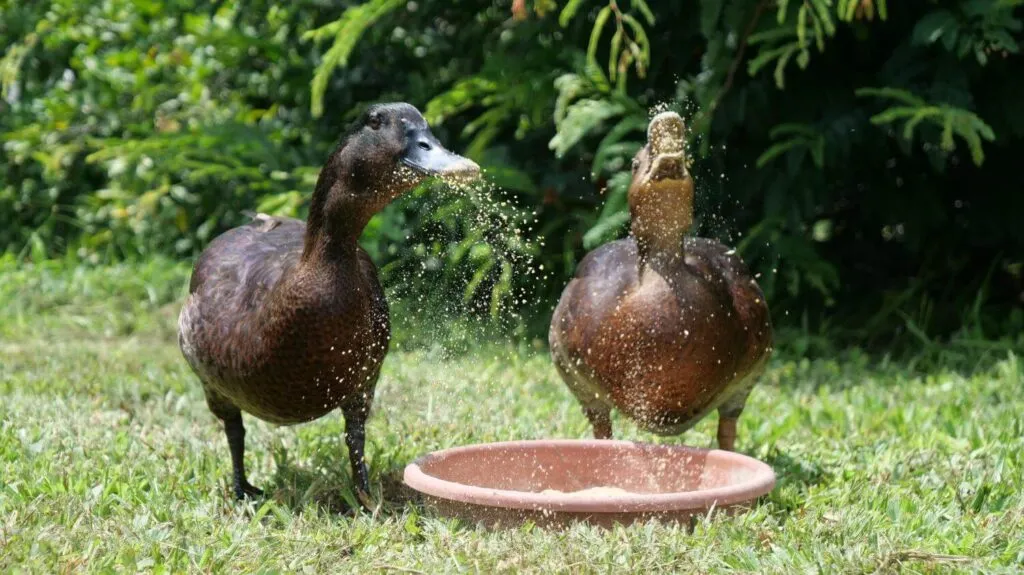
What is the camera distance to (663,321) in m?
3.70

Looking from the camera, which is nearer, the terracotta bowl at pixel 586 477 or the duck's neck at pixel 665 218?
the terracotta bowl at pixel 586 477

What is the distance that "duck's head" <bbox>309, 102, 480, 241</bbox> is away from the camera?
10.7 feet

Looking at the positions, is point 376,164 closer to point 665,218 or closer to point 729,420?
point 665,218

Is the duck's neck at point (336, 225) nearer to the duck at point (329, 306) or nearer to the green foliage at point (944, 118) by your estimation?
the duck at point (329, 306)

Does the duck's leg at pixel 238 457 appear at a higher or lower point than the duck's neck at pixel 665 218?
lower

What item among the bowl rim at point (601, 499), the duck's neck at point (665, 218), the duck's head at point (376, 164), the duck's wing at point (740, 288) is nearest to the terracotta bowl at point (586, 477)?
the bowl rim at point (601, 499)

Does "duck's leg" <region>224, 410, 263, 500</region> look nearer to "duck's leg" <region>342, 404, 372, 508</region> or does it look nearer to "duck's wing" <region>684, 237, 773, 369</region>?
"duck's leg" <region>342, 404, 372, 508</region>

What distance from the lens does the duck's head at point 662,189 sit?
12.0 ft

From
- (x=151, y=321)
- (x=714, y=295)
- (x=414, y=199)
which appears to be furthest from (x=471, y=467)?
(x=151, y=321)

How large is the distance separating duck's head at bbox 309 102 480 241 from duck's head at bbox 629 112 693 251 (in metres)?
0.70

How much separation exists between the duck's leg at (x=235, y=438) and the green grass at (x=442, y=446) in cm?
6

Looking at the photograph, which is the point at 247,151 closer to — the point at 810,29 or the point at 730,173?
the point at 730,173

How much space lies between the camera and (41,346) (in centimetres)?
611

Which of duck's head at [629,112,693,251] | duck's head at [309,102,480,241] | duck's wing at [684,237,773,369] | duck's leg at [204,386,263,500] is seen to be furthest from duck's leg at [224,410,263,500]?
duck's wing at [684,237,773,369]
